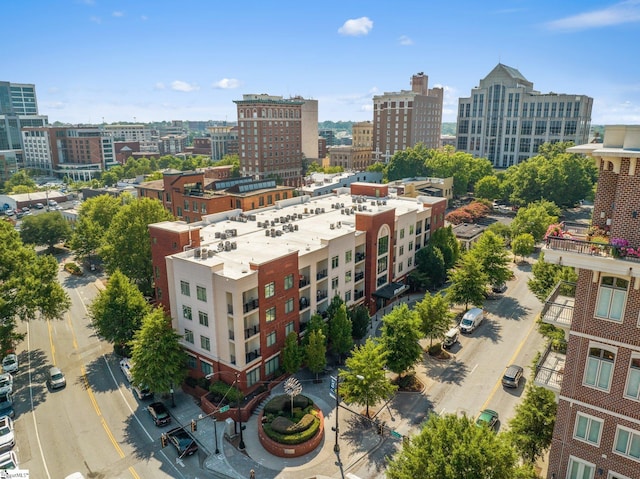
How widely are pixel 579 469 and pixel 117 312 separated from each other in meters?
43.8

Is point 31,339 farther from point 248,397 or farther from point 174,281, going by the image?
point 248,397

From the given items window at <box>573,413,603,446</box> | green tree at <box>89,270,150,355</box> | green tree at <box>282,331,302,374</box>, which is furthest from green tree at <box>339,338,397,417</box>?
green tree at <box>89,270,150,355</box>

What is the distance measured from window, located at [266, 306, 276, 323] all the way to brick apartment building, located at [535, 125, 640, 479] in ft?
85.1

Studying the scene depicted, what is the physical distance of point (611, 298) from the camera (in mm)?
20141

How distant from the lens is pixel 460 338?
173 feet

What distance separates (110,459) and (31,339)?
94.0ft

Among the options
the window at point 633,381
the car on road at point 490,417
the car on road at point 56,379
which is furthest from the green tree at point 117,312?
the window at point 633,381

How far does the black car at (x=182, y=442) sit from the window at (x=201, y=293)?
11.5 m

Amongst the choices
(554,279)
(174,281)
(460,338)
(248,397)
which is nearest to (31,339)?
(174,281)

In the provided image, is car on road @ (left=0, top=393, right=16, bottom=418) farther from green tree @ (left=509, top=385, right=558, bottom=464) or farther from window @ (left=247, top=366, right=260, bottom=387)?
green tree @ (left=509, top=385, right=558, bottom=464)

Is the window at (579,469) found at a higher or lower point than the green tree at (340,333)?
higher

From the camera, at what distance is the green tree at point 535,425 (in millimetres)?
28188

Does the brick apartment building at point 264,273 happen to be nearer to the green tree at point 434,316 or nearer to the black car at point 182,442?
the black car at point 182,442

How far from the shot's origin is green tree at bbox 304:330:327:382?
4269cm
